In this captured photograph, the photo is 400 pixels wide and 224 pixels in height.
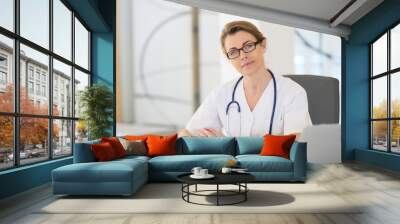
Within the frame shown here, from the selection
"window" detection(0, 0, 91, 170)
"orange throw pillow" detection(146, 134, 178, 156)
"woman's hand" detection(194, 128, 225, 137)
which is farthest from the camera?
"woman's hand" detection(194, 128, 225, 137)

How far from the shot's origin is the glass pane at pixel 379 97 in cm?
864

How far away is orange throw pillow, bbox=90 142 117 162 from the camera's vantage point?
569 centimetres

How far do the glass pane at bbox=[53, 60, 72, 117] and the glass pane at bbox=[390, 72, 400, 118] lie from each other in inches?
249

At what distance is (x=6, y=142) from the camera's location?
16.3 feet

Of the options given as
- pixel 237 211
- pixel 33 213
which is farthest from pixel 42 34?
pixel 237 211

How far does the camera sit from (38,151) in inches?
236

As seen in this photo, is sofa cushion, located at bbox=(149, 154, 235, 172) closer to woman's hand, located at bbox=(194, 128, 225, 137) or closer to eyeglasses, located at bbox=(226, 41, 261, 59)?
woman's hand, located at bbox=(194, 128, 225, 137)

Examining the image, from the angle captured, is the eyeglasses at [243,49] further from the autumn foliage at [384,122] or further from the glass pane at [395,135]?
the glass pane at [395,135]

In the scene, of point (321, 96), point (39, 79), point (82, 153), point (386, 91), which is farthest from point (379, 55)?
point (39, 79)

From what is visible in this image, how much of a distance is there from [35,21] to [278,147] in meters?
4.14

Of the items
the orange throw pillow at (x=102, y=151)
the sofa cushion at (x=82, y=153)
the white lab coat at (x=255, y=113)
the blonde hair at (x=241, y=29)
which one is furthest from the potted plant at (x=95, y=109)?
the blonde hair at (x=241, y=29)

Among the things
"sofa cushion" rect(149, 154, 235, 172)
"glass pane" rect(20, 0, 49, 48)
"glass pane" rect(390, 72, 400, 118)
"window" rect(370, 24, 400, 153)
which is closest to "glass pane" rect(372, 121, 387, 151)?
"window" rect(370, 24, 400, 153)

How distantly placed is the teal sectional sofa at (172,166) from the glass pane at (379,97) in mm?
3417

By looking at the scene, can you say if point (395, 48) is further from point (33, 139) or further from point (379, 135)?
point (33, 139)
